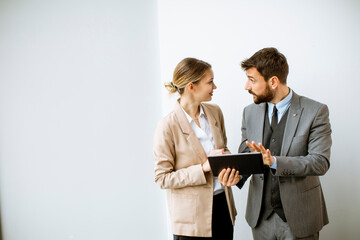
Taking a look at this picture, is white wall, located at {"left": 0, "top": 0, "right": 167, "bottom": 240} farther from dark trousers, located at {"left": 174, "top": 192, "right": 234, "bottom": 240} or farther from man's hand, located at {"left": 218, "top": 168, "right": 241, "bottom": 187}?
man's hand, located at {"left": 218, "top": 168, "right": 241, "bottom": 187}

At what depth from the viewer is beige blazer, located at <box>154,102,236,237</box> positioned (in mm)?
1479

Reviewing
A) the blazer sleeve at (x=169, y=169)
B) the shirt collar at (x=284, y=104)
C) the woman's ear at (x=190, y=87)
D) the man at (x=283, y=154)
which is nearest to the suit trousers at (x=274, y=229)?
the man at (x=283, y=154)

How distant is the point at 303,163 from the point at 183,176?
659 millimetres

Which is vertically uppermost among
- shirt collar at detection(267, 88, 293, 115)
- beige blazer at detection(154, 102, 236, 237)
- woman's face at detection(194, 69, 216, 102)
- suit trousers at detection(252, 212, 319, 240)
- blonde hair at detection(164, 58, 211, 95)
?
blonde hair at detection(164, 58, 211, 95)

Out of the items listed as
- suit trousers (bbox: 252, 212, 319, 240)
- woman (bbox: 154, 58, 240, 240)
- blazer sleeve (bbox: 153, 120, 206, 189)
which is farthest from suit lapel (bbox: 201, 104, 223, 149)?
suit trousers (bbox: 252, 212, 319, 240)

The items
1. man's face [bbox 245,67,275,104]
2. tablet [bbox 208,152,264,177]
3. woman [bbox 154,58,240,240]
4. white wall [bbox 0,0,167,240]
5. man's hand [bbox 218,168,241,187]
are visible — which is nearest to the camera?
tablet [bbox 208,152,264,177]

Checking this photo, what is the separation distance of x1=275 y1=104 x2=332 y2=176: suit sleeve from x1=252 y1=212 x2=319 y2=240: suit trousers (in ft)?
1.09

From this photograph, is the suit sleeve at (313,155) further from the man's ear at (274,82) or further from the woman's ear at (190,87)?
the woman's ear at (190,87)

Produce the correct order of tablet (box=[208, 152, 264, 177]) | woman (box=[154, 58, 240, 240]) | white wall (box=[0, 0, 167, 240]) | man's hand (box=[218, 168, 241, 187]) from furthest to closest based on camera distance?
white wall (box=[0, 0, 167, 240]) → woman (box=[154, 58, 240, 240]) → man's hand (box=[218, 168, 241, 187]) → tablet (box=[208, 152, 264, 177])

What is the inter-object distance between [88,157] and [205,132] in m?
1.11

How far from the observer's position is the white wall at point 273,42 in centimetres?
205

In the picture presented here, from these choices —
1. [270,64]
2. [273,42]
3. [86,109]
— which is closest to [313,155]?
[270,64]

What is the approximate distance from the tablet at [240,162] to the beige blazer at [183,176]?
0.14 meters

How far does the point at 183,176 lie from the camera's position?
147 cm
